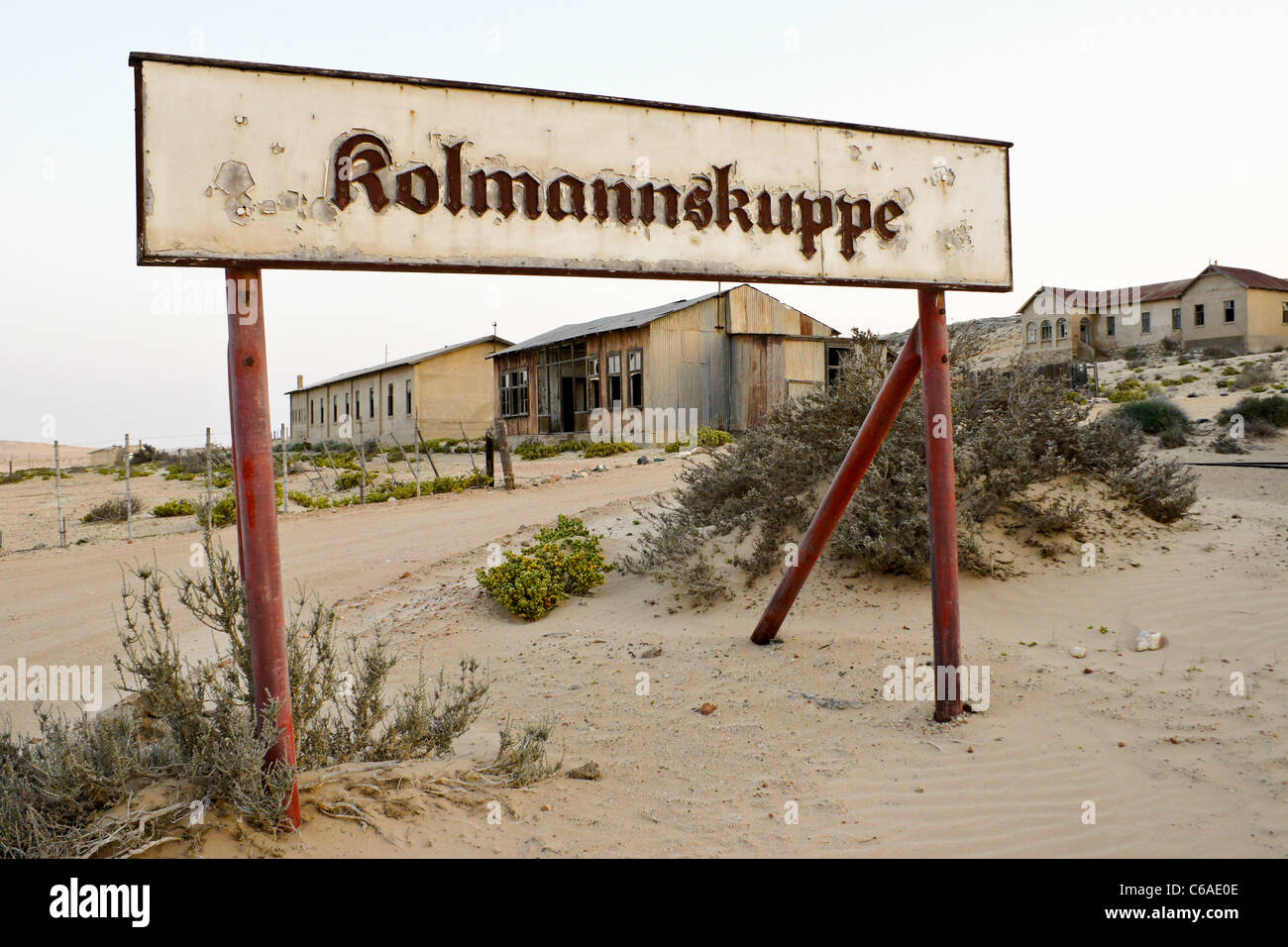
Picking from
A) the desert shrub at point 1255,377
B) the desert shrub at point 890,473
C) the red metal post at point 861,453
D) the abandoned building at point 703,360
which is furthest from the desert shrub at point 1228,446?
the red metal post at point 861,453

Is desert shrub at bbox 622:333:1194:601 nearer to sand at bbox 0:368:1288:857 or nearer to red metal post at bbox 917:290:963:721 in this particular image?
sand at bbox 0:368:1288:857

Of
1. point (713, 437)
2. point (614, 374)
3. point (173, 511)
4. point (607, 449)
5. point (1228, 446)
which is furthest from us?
point (614, 374)

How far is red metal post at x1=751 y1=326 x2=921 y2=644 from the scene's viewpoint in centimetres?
486

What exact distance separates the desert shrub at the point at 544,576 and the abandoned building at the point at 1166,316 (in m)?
36.3

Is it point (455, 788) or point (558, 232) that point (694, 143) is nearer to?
point (558, 232)

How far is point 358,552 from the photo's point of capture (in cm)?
1206

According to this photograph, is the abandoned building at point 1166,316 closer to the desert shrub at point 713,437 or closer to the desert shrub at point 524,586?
the desert shrub at point 713,437

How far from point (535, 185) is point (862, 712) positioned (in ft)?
11.4

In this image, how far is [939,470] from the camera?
4672mm

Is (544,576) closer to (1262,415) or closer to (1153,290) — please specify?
(1262,415)

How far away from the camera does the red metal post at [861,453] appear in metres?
4.86

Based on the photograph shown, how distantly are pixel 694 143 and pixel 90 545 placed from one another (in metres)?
13.7

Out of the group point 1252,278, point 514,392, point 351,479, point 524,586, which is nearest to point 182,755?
A: point 524,586
